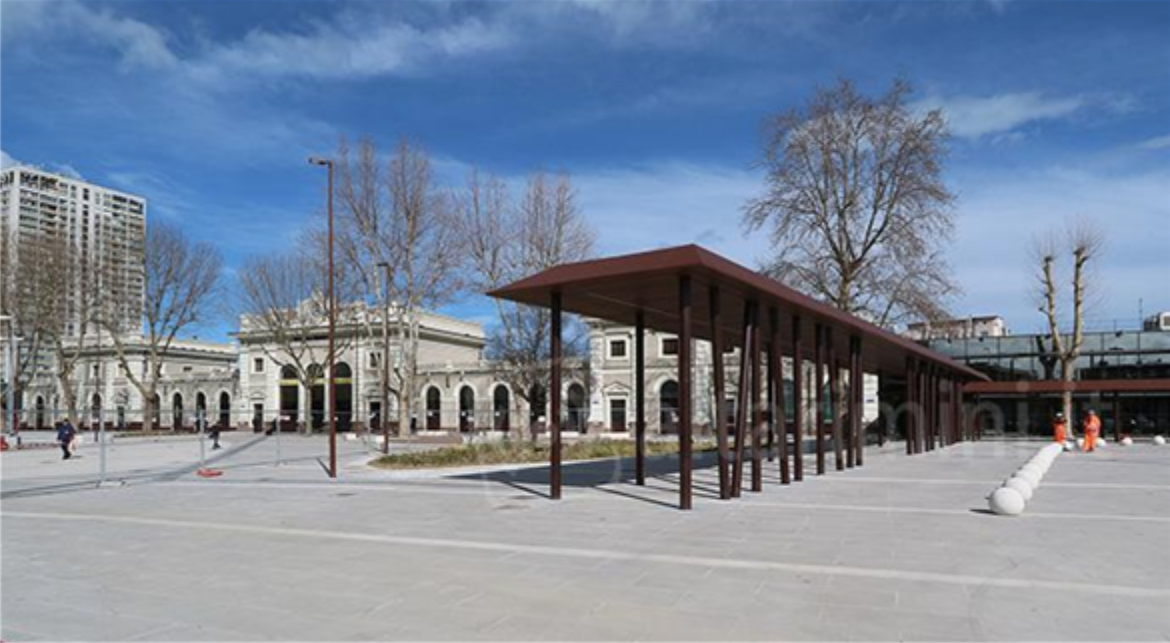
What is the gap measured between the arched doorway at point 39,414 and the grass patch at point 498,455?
223ft

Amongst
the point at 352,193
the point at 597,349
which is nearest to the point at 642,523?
the point at 352,193

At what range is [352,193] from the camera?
40.2 metres

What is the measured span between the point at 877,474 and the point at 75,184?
62.9 metres

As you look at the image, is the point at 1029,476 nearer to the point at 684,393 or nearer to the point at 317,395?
the point at 684,393

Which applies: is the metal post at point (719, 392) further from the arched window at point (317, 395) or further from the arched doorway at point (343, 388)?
the arched doorway at point (343, 388)

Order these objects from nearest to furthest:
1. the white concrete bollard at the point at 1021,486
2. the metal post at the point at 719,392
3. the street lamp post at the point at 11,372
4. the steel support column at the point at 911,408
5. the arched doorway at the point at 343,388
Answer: the white concrete bollard at the point at 1021,486 < the metal post at the point at 719,392 < the steel support column at the point at 911,408 < the street lamp post at the point at 11,372 < the arched doorway at the point at 343,388

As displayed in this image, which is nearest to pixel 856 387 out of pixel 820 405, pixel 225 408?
pixel 820 405

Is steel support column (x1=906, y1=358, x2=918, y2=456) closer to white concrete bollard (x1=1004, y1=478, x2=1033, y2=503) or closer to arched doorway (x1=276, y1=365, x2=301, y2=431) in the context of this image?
white concrete bollard (x1=1004, y1=478, x2=1033, y2=503)

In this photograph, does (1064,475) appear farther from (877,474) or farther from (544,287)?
(544,287)

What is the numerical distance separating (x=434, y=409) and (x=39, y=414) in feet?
139

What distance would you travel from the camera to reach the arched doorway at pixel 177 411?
2695 inches

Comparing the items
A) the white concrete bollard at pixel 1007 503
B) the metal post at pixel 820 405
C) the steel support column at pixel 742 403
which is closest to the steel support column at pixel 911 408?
the metal post at pixel 820 405

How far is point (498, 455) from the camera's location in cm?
2531

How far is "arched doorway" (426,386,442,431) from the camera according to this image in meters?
65.4
